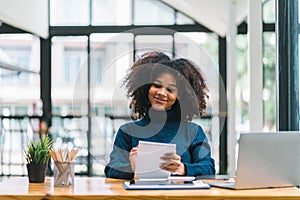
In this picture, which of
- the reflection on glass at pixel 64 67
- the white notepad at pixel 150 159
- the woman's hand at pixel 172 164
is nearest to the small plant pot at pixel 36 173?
the white notepad at pixel 150 159

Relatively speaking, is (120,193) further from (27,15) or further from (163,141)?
(27,15)

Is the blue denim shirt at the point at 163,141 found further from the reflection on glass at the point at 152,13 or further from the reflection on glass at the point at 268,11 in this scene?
the reflection on glass at the point at 152,13

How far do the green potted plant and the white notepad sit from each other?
1.33 feet

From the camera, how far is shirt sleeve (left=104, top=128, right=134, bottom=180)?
2.66 meters

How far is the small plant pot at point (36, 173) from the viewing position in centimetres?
257

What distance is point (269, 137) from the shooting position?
2.32 metres

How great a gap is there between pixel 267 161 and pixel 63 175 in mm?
799

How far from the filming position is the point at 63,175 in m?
2.44

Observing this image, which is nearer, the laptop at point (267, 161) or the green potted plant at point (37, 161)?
the laptop at point (267, 161)

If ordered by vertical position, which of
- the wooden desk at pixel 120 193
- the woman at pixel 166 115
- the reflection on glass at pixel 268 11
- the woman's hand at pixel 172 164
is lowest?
the wooden desk at pixel 120 193

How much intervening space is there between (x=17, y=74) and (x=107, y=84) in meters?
5.01

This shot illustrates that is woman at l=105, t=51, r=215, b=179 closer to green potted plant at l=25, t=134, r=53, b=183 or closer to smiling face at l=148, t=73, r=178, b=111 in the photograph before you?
smiling face at l=148, t=73, r=178, b=111

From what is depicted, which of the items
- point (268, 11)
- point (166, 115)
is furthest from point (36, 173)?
point (268, 11)

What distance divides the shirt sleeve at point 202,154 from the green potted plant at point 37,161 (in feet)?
2.08
